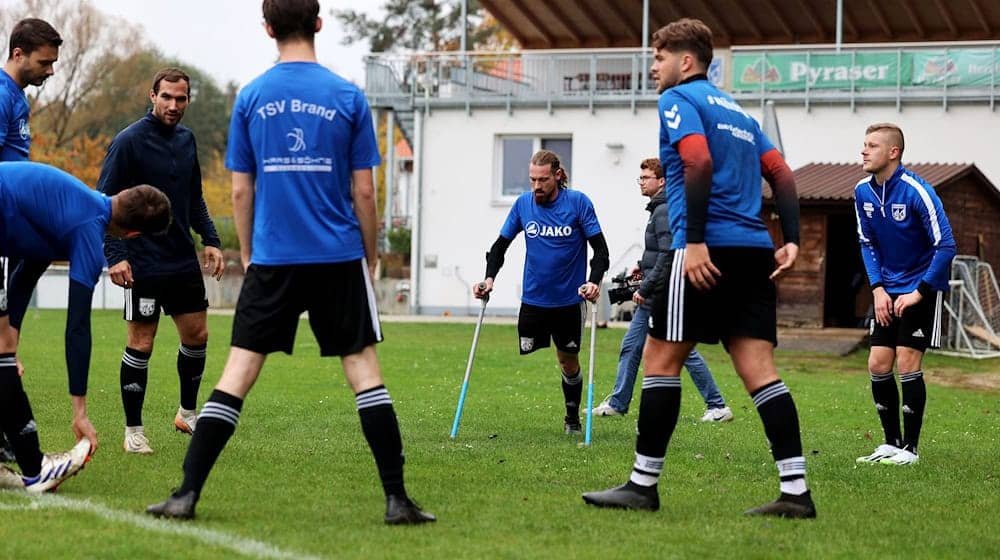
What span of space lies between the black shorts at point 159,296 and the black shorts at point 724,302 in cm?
359

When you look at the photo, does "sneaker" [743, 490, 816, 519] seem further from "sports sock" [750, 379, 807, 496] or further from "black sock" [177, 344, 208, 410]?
"black sock" [177, 344, 208, 410]

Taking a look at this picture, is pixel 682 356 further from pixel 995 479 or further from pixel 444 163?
pixel 444 163

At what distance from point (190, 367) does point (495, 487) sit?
109 inches

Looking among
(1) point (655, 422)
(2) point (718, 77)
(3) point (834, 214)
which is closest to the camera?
(1) point (655, 422)

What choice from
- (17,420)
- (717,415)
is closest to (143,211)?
(17,420)

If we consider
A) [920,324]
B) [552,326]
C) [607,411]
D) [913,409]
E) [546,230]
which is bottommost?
[607,411]

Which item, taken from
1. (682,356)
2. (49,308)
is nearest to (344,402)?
(682,356)

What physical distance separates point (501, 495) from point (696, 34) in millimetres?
2521

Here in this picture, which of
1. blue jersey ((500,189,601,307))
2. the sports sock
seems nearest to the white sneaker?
blue jersey ((500,189,601,307))

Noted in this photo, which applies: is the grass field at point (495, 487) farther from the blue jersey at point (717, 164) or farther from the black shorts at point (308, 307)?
the blue jersey at point (717, 164)

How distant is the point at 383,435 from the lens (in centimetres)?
618

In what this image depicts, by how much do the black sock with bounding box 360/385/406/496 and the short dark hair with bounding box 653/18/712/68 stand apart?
7.13 feet

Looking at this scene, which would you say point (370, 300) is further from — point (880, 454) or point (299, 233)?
point (880, 454)

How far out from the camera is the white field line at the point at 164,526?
17.9ft
